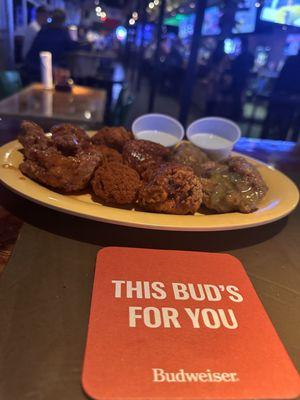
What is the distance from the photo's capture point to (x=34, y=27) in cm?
408

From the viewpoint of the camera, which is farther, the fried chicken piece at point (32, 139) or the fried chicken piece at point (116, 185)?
the fried chicken piece at point (32, 139)

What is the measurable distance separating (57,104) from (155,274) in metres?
2.30

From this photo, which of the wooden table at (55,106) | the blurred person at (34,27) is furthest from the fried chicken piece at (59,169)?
the blurred person at (34,27)

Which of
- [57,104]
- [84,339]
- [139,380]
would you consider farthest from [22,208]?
[57,104]

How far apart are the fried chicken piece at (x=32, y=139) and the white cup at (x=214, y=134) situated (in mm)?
611

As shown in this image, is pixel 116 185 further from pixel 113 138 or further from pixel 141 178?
pixel 113 138

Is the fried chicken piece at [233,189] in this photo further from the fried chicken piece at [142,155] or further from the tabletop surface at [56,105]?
the tabletop surface at [56,105]

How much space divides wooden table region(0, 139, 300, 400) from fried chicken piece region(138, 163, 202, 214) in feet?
0.22

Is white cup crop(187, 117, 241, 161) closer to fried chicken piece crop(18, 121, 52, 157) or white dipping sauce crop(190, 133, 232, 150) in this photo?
white dipping sauce crop(190, 133, 232, 150)

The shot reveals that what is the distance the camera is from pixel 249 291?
2.21 ft

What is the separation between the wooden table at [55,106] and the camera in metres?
2.14

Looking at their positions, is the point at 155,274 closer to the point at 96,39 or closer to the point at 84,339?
the point at 84,339

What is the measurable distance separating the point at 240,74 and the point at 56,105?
2912 mm

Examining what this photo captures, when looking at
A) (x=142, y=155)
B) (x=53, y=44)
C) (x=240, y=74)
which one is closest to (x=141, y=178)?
(x=142, y=155)
